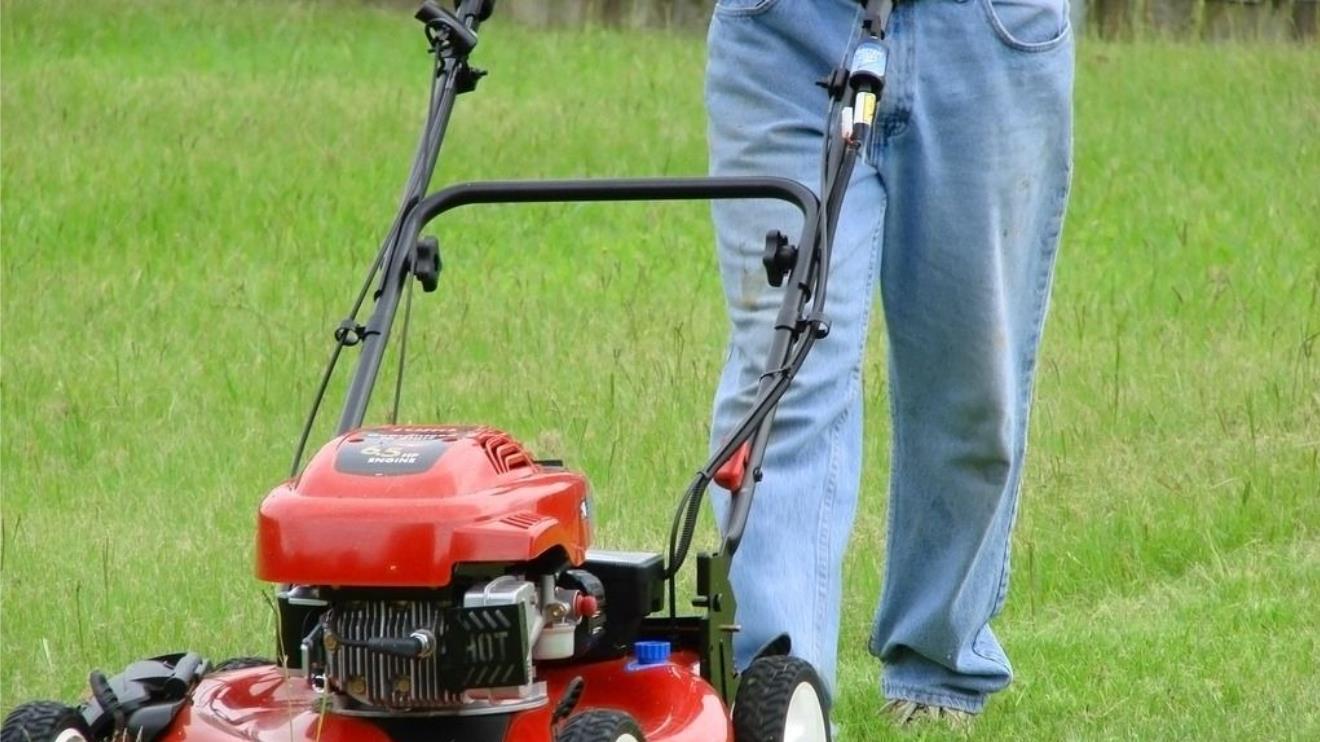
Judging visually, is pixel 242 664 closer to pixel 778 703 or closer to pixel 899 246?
pixel 778 703

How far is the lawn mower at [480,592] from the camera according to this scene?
2646mm

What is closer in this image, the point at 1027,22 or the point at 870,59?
the point at 870,59

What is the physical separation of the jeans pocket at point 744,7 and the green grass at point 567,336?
1.17 metres

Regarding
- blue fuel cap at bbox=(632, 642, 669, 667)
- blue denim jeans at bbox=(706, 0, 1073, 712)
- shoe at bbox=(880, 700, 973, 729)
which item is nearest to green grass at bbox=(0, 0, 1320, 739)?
shoe at bbox=(880, 700, 973, 729)

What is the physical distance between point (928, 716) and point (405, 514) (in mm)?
1404

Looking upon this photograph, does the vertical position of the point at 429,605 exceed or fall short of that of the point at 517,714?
it exceeds it

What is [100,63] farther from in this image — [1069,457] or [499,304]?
[1069,457]

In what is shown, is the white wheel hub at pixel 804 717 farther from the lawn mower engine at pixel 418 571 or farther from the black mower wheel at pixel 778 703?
the lawn mower engine at pixel 418 571

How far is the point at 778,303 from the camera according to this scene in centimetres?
336

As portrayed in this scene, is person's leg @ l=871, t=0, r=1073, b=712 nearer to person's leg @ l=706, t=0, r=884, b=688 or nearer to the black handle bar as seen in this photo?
person's leg @ l=706, t=0, r=884, b=688

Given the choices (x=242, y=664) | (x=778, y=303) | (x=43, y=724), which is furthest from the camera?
(x=778, y=303)

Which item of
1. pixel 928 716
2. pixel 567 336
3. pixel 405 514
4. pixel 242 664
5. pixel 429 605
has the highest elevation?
pixel 405 514

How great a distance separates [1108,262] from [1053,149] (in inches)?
184

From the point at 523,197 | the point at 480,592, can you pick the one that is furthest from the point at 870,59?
the point at 480,592
